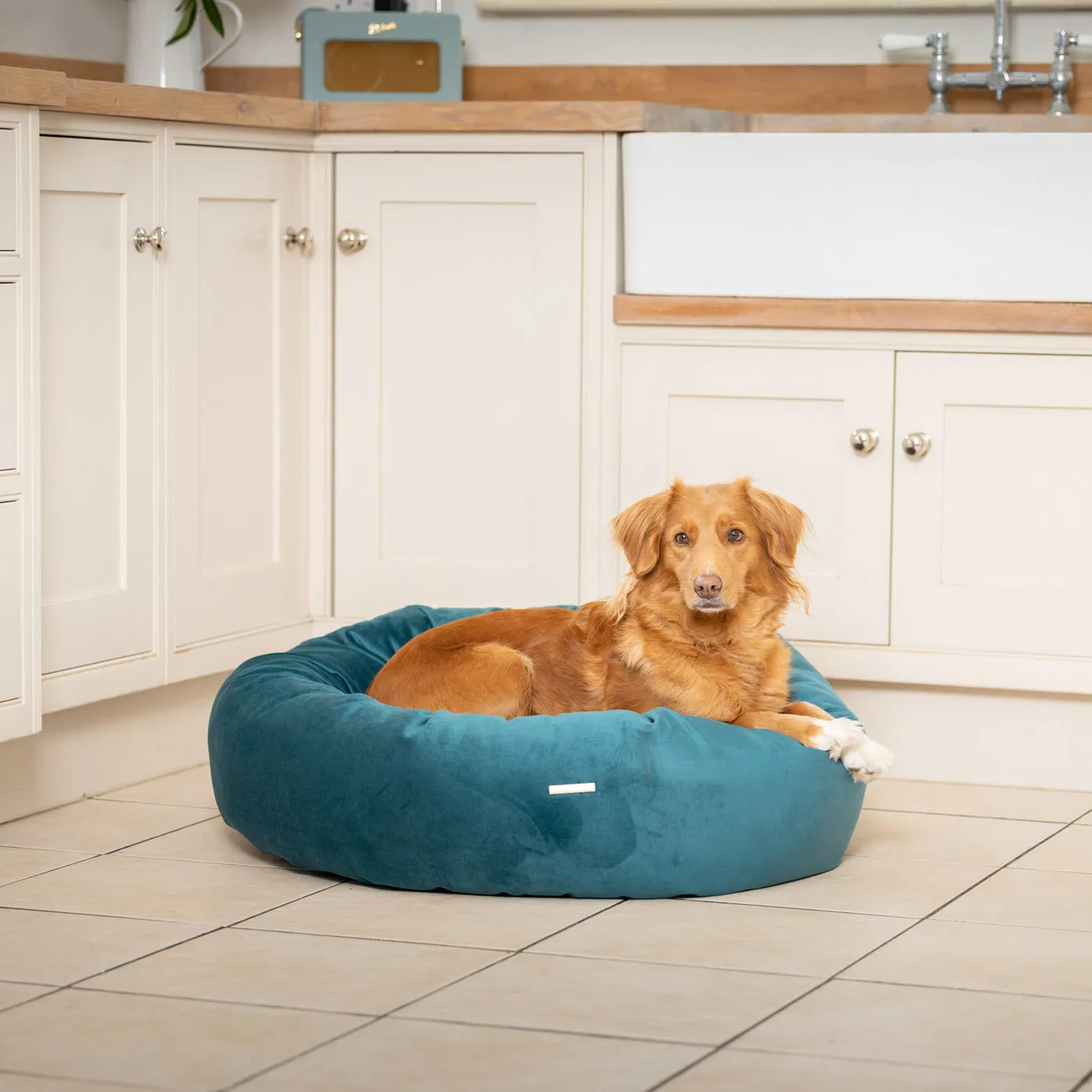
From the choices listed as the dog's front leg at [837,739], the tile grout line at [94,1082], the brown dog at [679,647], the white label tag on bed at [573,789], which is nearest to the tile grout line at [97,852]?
the brown dog at [679,647]

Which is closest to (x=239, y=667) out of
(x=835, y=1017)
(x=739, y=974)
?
(x=739, y=974)

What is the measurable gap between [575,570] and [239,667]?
0.76 meters

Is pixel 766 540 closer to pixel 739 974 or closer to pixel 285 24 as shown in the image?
→ pixel 739 974

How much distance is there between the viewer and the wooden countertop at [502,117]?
2.94 meters

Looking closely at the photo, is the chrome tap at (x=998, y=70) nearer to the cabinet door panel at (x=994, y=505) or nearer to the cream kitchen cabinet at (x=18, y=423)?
the cabinet door panel at (x=994, y=505)

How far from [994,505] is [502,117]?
3.71 ft

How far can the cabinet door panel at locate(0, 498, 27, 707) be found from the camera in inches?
103

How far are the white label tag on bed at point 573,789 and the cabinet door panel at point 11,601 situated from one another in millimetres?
885

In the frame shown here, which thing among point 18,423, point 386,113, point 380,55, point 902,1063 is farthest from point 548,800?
point 380,55

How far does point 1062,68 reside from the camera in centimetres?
343

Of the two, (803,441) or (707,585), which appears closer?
(707,585)

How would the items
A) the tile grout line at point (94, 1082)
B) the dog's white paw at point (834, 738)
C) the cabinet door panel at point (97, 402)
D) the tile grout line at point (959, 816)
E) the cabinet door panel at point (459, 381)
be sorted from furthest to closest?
the cabinet door panel at point (459, 381)
the tile grout line at point (959, 816)
the cabinet door panel at point (97, 402)
the dog's white paw at point (834, 738)
the tile grout line at point (94, 1082)

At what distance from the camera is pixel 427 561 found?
336 centimetres

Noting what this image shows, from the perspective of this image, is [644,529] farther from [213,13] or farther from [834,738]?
[213,13]
